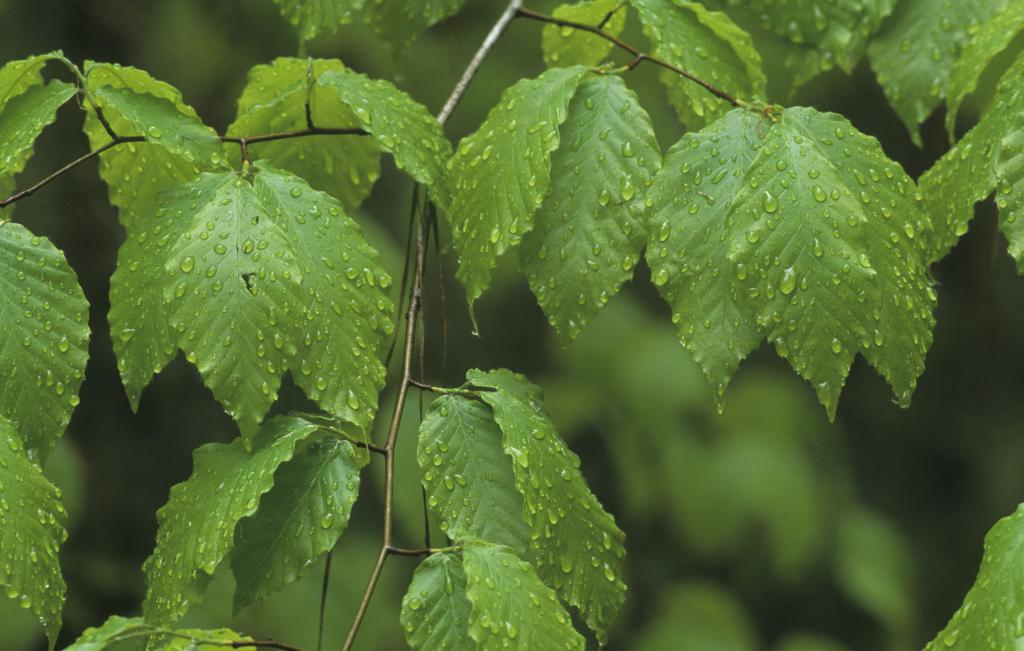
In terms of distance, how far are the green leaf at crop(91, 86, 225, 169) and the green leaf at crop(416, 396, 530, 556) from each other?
315mm

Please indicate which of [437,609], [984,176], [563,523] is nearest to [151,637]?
[437,609]

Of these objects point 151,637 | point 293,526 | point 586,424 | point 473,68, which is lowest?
point 586,424

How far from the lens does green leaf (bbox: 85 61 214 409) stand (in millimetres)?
979

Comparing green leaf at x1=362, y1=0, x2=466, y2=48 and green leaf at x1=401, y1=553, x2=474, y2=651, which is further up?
green leaf at x1=362, y1=0, x2=466, y2=48

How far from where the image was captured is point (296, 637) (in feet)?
7.25

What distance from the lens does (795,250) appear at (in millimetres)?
871

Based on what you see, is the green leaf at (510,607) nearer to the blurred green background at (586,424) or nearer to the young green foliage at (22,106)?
the young green foliage at (22,106)

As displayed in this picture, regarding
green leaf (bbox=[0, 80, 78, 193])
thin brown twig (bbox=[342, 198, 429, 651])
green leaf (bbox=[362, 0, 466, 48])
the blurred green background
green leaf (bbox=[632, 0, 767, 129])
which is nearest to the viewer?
thin brown twig (bbox=[342, 198, 429, 651])

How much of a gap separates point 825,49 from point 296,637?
151 cm

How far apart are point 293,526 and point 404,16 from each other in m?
0.67

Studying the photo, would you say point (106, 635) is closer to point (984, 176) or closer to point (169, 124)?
point (169, 124)

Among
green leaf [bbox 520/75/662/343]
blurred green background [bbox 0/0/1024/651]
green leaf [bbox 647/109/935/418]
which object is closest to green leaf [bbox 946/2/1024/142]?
green leaf [bbox 647/109/935/418]

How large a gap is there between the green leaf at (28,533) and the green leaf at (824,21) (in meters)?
0.88

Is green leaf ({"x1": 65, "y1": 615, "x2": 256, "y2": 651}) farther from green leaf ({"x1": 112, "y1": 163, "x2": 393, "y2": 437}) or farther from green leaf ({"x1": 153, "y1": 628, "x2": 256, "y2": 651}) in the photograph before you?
green leaf ({"x1": 112, "y1": 163, "x2": 393, "y2": 437})
